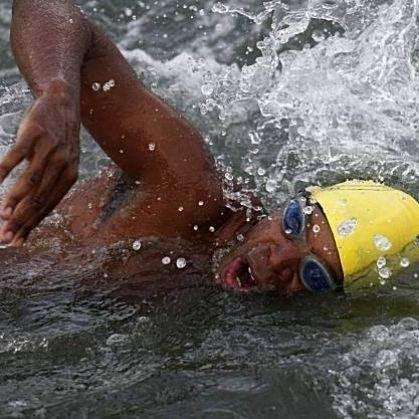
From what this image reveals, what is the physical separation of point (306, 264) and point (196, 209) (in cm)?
56

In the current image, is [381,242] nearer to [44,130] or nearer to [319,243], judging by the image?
[319,243]

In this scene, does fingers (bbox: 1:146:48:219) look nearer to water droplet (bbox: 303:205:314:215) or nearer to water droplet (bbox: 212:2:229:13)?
water droplet (bbox: 303:205:314:215)

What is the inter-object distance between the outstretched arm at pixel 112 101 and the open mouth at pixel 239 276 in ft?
0.84

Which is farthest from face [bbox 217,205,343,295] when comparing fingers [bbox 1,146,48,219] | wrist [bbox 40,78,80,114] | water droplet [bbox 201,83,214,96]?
water droplet [bbox 201,83,214,96]

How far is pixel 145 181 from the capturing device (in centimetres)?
470

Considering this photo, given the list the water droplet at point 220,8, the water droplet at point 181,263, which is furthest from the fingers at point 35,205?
the water droplet at point 220,8

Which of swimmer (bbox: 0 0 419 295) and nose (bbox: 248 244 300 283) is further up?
swimmer (bbox: 0 0 419 295)

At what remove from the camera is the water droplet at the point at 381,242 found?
4730mm

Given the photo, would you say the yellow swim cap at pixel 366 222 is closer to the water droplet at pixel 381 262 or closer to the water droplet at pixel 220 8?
the water droplet at pixel 381 262

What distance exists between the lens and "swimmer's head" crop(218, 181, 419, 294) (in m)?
4.70

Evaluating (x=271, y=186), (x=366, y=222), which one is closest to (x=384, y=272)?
(x=366, y=222)

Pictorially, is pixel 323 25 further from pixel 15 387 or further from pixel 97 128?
pixel 15 387

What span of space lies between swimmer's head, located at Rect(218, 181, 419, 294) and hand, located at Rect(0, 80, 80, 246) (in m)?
1.53

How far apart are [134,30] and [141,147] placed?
11.9 ft
